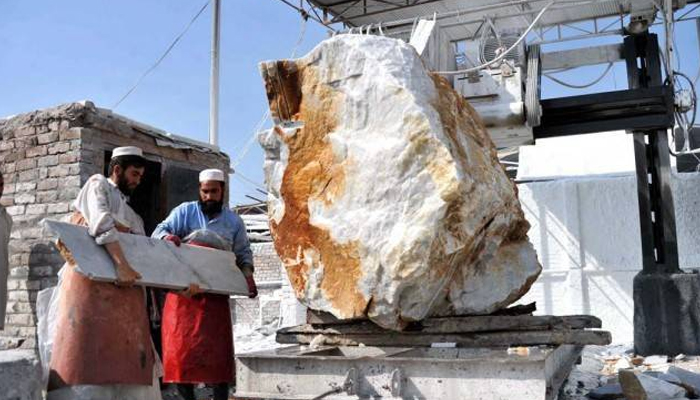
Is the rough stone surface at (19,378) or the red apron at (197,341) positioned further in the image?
the red apron at (197,341)

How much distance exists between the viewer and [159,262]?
351cm

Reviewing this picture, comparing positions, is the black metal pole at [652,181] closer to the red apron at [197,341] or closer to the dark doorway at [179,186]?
the dark doorway at [179,186]

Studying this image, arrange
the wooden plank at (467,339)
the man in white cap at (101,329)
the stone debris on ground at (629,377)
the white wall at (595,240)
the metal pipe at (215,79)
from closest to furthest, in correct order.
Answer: the man in white cap at (101,329) → the wooden plank at (467,339) → the stone debris on ground at (629,377) → the white wall at (595,240) → the metal pipe at (215,79)

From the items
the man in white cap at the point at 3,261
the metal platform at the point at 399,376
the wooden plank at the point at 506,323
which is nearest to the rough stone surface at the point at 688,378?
the wooden plank at the point at 506,323

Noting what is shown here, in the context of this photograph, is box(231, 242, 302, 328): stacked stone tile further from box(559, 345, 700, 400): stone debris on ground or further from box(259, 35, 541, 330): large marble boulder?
box(259, 35, 541, 330): large marble boulder

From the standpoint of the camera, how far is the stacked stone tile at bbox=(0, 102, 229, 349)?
6.10m

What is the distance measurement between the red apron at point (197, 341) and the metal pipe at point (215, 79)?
Result: 20.3 ft

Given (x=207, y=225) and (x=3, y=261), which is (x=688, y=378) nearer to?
(x=207, y=225)

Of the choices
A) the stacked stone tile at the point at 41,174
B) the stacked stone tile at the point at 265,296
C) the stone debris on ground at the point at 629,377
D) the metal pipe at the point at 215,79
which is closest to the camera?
the stone debris on ground at the point at 629,377

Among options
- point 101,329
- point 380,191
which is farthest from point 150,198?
point 101,329

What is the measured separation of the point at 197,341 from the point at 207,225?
2.48 feet

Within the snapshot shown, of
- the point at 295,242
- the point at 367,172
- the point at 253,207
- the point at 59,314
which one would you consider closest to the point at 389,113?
the point at 367,172

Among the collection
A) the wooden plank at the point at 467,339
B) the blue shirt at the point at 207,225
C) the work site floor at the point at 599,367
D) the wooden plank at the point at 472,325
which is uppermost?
the blue shirt at the point at 207,225

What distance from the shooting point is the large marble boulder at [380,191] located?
3889 mm
